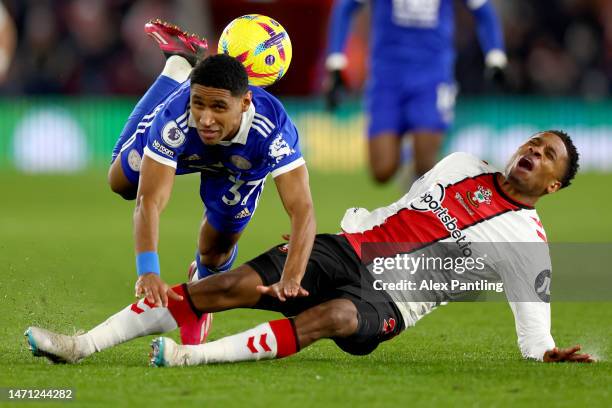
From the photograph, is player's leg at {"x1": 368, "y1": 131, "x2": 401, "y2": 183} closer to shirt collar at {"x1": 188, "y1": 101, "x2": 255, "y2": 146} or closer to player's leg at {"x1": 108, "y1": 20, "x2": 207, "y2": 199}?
player's leg at {"x1": 108, "y1": 20, "x2": 207, "y2": 199}

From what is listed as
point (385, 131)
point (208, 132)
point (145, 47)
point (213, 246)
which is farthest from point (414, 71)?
point (145, 47)

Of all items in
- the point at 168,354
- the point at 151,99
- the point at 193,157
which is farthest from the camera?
the point at 151,99

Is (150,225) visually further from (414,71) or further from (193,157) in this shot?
(414,71)

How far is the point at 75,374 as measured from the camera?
5484 mm

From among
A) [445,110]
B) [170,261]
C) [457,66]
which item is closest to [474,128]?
[457,66]

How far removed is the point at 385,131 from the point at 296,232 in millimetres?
5344

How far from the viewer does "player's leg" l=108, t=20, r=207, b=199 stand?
7.35 m

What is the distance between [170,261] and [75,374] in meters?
5.02

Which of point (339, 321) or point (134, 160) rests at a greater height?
point (134, 160)

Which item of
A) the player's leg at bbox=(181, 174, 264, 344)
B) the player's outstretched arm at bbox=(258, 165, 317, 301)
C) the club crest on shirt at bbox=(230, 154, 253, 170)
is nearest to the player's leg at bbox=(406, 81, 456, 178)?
the player's leg at bbox=(181, 174, 264, 344)

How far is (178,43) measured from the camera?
7.99 m

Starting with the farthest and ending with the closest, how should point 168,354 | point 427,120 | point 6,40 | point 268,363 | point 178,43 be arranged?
1. point 6,40
2. point 427,120
3. point 178,43
4. point 268,363
5. point 168,354

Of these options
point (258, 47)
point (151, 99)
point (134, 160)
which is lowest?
point (134, 160)

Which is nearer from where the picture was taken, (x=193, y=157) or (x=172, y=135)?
(x=172, y=135)
